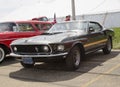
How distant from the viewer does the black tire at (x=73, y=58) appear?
7.95 metres

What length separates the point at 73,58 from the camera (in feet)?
26.5

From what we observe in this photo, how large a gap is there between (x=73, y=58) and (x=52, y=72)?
74 cm

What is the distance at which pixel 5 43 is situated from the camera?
10.4 m

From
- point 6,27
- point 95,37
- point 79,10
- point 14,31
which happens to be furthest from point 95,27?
point 79,10

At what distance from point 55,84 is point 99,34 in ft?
12.3

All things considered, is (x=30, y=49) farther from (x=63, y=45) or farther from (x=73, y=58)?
(x=73, y=58)

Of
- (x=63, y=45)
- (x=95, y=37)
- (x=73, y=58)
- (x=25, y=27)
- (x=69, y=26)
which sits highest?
(x=69, y=26)

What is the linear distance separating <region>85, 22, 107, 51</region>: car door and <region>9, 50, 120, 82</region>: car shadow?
0.52m

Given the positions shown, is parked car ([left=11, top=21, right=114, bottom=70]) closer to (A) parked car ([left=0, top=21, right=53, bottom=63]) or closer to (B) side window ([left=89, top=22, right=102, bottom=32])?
(B) side window ([left=89, top=22, right=102, bottom=32])

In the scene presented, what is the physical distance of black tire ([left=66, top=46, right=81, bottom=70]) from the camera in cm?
795

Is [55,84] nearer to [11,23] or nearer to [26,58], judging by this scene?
[26,58]

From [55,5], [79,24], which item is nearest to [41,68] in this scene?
[79,24]

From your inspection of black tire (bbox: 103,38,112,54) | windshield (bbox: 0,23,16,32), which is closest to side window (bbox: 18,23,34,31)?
windshield (bbox: 0,23,16,32)

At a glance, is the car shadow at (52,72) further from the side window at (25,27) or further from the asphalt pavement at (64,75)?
the side window at (25,27)
